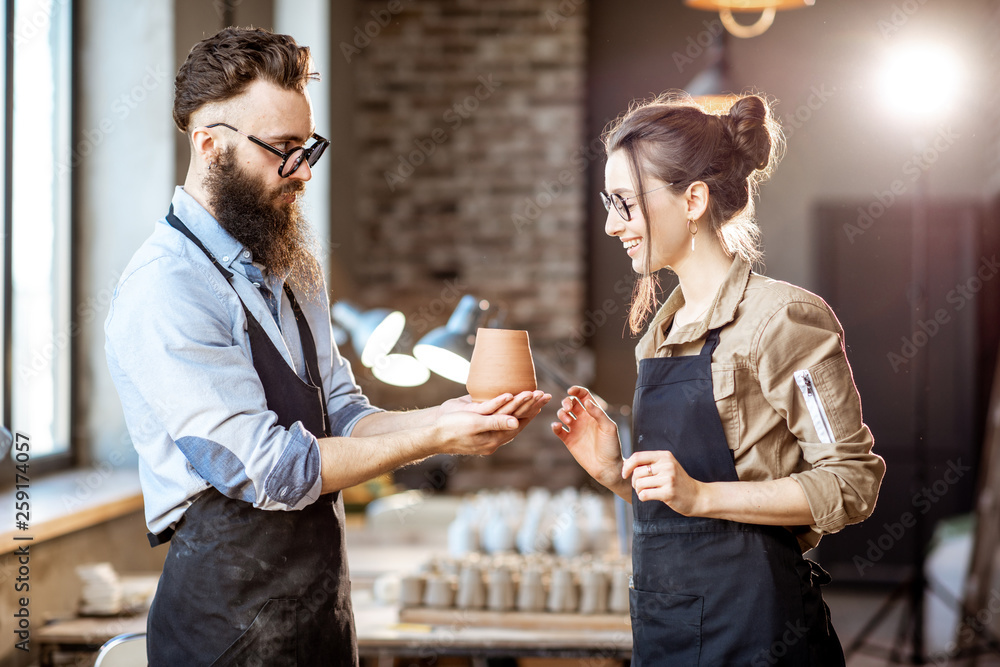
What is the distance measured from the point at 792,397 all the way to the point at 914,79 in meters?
0.93

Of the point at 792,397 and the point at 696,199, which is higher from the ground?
the point at 696,199

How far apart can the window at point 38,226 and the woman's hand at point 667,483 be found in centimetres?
175

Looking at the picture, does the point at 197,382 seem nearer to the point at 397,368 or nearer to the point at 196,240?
the point at 196,240

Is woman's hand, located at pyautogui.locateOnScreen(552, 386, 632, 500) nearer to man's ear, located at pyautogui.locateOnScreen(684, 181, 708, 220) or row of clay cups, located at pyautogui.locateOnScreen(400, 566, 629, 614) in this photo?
man's ear, located at pyautogui.locateOnScreen(684, 181, 708, 220)

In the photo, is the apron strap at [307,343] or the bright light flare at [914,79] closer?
the apron strap at [307,343]

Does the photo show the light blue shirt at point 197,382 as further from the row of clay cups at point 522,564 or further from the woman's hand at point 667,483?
the row of clay cups at point 522,564

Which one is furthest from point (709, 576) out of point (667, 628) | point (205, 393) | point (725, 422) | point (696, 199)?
point (205, 393)

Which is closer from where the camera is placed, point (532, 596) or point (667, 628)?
point (667, 628)

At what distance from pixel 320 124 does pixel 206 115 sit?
2.77 meters

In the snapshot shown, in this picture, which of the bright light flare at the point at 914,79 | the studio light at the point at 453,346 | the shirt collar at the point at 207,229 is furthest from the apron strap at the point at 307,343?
the bright light flare at the point at 914,79

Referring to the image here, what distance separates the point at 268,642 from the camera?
1422 millimetres

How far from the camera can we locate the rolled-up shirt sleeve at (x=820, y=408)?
1222 millimetres

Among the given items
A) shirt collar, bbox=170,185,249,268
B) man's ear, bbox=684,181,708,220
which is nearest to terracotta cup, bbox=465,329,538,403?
man's ear, bbox=684,181,708,220

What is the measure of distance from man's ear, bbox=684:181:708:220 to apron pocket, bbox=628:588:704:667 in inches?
22.9
